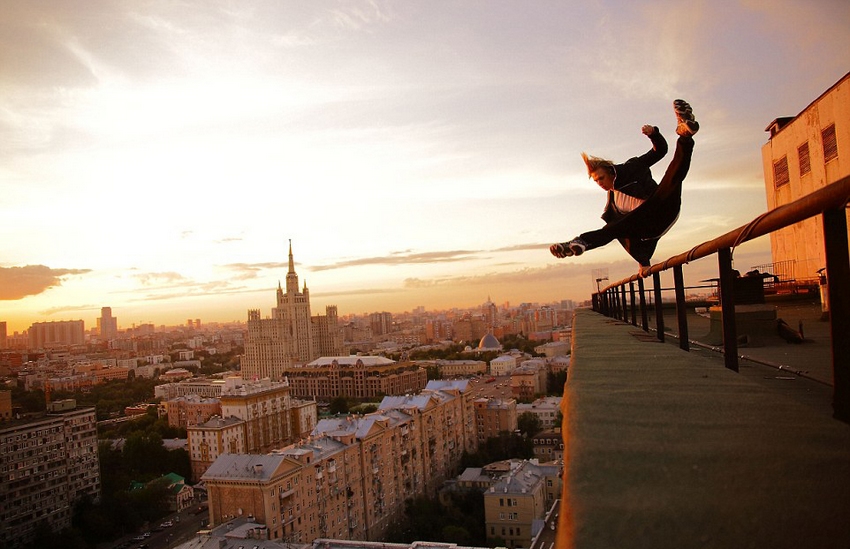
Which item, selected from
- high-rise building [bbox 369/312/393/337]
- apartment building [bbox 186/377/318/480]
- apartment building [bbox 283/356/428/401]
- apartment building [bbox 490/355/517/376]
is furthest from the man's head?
high-rise building [bbox 369/312/393/337]

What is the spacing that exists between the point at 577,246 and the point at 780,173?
7.82 metres

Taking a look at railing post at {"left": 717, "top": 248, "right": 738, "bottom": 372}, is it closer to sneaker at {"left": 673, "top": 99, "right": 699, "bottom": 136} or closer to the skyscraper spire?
sneaker at {"left": 673, "top": 99, "right": 699, "bottom": 136}

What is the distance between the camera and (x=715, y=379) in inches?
40.9

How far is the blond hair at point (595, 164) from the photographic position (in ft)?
7.18

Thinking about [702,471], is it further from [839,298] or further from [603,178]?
[603,178]

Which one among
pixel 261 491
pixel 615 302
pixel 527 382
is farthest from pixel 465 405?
pixel 615 302

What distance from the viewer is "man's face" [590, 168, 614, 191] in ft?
7.18

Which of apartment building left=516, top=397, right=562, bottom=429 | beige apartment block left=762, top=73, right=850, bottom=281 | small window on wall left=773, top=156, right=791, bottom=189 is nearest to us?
beige apartment block left=762, top=73, right=850, bottom=281

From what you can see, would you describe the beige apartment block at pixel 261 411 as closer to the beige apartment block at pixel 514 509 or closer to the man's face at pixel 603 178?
the beige apartment block at pixel 514 509

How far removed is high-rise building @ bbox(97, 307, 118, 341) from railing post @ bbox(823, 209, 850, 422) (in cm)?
9702

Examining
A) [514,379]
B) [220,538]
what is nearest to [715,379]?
[220,538]

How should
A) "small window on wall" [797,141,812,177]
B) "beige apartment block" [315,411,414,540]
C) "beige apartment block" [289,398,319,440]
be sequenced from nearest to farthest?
"small window on wall" [797,141,812,177], "beige apartment block" [315,411,414,540], "beige apartment block" [289,398,319,440]

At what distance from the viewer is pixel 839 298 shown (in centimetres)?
79

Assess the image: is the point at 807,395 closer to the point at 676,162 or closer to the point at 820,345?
the point at 676,162
